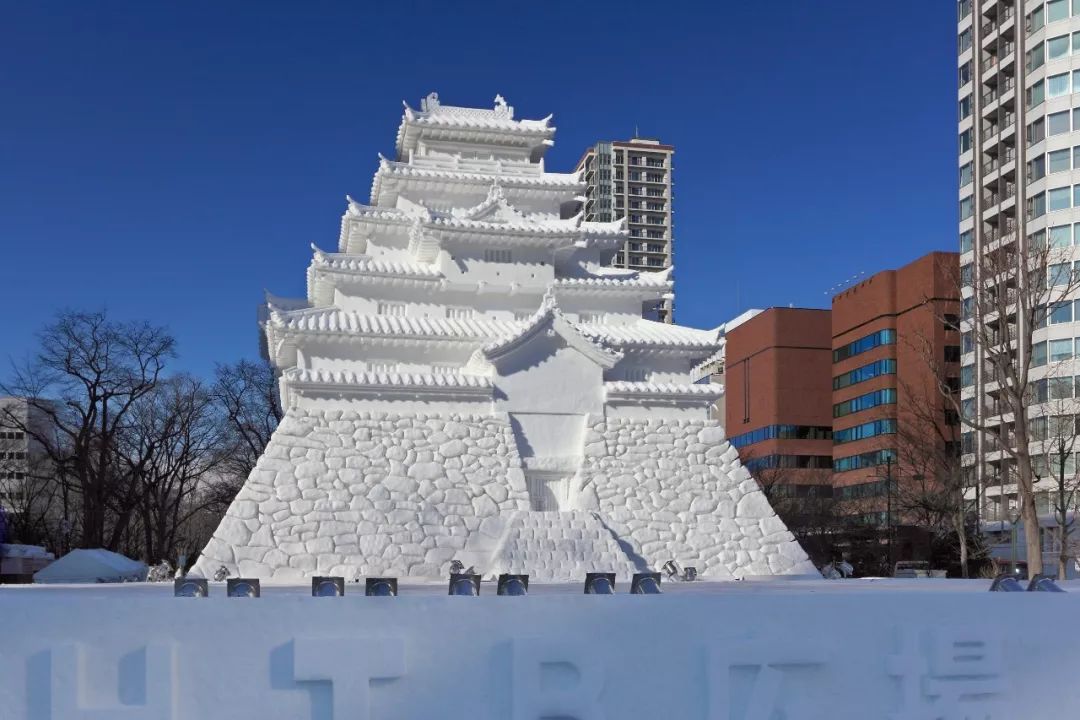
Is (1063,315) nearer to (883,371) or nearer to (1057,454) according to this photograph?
(1057,454)

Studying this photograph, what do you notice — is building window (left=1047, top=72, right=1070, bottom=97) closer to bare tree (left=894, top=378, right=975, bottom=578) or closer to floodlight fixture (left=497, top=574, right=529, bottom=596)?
bare tree (left=894, top=378, right=975, bottom=578)

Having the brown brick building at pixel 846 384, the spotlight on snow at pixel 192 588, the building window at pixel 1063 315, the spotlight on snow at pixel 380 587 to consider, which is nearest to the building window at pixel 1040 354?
the building window at pixel 1063 315

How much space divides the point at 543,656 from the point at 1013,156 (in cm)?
5399

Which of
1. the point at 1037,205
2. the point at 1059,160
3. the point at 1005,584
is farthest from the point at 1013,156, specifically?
the point at 1005,584

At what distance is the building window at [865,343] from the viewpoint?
229ft

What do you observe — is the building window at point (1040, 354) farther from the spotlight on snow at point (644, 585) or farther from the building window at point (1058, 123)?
the spotlight on snow at point (644, 585)

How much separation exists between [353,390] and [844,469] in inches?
2175

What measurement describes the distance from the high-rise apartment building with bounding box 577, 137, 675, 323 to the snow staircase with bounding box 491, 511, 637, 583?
93858 mm

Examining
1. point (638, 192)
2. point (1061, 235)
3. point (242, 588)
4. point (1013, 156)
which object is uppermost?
point (638, 192)

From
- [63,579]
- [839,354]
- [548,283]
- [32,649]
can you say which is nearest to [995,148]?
[839,354]

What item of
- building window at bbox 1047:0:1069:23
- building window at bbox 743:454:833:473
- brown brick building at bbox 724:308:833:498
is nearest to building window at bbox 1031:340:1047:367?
building window at bbox 1047:0:1069:23

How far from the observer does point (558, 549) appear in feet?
79.3

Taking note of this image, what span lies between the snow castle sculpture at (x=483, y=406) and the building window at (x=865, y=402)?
41.9 meters

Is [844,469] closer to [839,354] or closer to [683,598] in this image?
[839,354]
